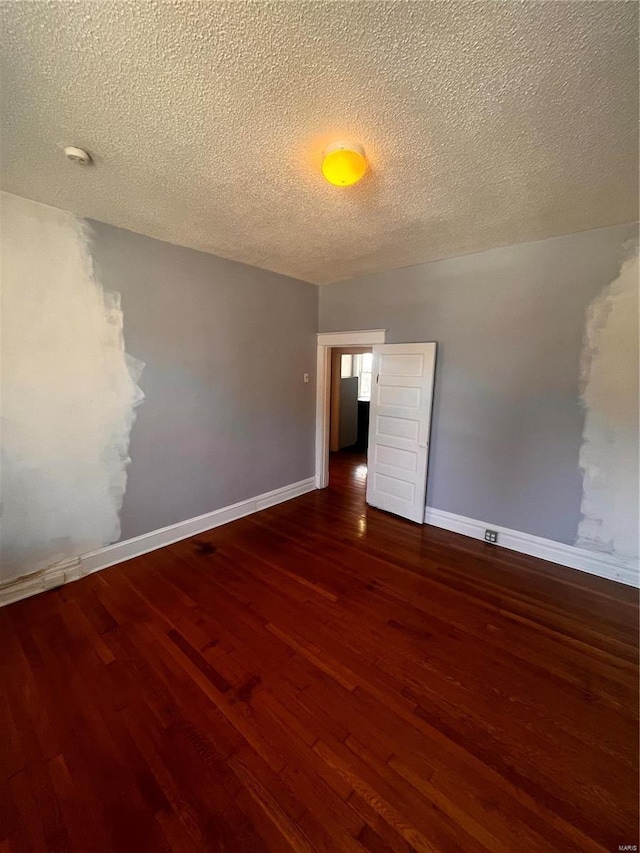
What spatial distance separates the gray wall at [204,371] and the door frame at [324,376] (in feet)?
0.63

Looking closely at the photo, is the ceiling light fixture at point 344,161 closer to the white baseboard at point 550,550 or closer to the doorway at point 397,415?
the doorway at point 397,415

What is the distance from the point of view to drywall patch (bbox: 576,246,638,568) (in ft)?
7.68

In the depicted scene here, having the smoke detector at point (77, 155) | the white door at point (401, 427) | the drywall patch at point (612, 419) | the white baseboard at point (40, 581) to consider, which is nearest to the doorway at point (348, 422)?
the white door at point (401, 427)

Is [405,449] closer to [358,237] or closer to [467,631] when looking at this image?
[467,631]

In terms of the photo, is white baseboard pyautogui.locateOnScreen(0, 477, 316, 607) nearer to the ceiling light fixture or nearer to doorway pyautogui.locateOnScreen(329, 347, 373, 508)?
doorway pyautogui.locateOnScreen(329, 347, 373, 508)

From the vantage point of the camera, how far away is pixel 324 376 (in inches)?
166

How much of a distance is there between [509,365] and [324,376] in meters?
2.11

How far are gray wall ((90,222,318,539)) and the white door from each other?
101cm

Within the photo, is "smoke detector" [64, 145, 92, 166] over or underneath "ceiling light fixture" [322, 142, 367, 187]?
over

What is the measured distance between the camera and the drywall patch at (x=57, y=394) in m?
2.12

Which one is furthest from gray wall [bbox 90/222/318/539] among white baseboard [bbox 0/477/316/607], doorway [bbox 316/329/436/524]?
doorway [bbox 316/329/436/524]

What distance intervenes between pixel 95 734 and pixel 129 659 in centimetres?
38

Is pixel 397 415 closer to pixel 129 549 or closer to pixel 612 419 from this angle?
pixel 612 419

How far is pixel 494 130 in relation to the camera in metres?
1.43
